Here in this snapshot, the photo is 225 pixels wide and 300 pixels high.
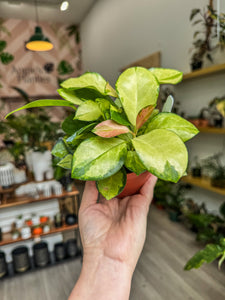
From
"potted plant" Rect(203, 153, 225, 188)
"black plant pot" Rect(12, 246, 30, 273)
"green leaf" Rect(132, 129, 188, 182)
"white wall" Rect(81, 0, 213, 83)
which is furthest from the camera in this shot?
"white wall" Rect(81, 0, 213, 83)

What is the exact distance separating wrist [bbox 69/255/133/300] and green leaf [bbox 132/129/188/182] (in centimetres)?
46

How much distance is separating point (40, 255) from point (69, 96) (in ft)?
6.91

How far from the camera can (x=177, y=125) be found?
1.57 ft

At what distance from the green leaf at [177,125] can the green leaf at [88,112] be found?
0.14 metres

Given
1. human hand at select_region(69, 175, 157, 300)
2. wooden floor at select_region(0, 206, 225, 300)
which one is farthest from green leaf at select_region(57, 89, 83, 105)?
→ wooden floor at select_region(0, 206, 225, 300)

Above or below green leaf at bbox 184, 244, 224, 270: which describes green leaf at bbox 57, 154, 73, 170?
above

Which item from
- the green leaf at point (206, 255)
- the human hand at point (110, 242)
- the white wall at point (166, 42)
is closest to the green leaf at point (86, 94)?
the human hand at point (110, 242)

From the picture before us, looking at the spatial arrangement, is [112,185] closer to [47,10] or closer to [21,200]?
[21,200]

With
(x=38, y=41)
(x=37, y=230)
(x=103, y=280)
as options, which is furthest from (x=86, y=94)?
(x=38, y=41)

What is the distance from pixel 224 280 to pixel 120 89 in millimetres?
2186

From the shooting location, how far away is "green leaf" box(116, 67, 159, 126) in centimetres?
47

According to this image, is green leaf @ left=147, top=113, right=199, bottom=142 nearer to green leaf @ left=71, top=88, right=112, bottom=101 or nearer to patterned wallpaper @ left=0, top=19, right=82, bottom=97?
green leaf @ left=71, top=88, right=112, bottom=101

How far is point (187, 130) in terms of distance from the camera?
0.47 meters

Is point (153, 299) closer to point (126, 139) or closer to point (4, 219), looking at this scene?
point (4, 219)
